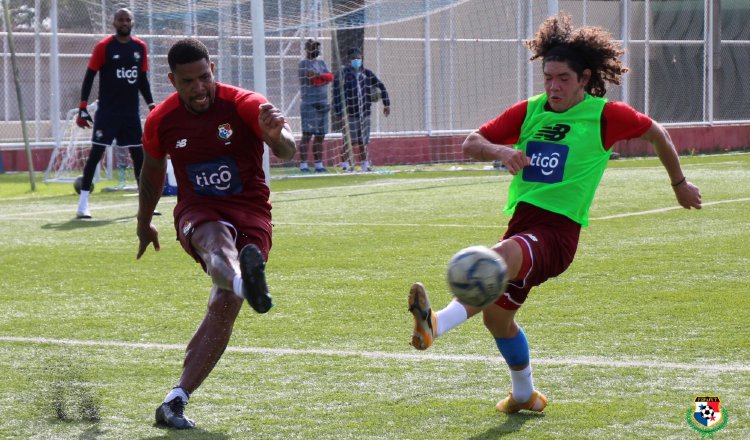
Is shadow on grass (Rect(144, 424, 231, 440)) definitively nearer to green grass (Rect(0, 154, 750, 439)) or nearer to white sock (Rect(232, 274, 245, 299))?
green grass (Rect(0, 154, 750, 439))

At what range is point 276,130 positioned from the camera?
4.89m

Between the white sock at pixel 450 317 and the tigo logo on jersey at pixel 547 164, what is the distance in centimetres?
73

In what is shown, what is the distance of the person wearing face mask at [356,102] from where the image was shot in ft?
65.8

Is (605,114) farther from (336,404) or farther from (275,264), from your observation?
(275,264)

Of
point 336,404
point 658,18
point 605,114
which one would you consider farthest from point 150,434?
point 658,18

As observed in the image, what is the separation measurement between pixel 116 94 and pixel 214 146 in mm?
7755

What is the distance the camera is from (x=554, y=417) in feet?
15.7

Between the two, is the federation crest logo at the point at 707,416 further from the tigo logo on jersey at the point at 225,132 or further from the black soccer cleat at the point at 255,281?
the tigo logo on jersey at the point at 225,132

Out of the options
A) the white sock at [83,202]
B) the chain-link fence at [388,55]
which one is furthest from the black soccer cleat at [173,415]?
the chain-link fence at [388,55]

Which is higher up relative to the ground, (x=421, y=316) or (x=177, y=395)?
(x=421, y=316)

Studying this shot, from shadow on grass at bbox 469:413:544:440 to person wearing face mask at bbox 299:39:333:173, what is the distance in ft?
48.3

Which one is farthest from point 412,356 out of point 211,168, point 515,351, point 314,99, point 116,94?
point 314,99

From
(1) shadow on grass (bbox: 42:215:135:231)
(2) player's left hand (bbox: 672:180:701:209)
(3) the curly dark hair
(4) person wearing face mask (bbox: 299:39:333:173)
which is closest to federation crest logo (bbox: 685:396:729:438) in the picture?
(2) player's left hand (bbox: 672:180:701:209)

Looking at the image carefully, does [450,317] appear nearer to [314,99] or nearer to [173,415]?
[173,415]
